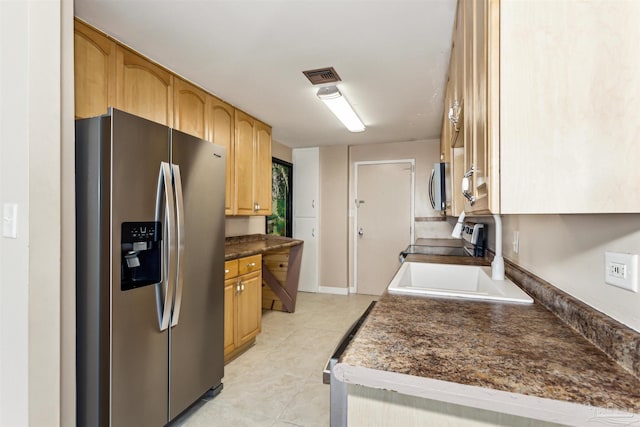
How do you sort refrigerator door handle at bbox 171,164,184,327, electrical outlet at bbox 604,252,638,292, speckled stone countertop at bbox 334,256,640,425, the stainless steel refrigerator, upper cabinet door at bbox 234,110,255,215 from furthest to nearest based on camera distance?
upper cabinet door at bbox 234,110,255,215
refrigerator door handle at bbox 171,164,184,327
the stainless steel refrigerator
electrical outlet at bbox 604,252,638,292
speckled stone countertop at bbox 334,256,640,425

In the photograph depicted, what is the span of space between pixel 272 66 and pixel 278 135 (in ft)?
6.80

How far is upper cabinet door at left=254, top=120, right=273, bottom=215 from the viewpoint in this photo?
3.54 meters

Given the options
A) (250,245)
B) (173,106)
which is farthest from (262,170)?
(173,106)

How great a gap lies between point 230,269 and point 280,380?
902 millimetres

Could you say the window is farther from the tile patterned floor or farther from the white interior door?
the tile patterned floor

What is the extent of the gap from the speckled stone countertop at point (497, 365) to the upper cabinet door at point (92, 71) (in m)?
1.89

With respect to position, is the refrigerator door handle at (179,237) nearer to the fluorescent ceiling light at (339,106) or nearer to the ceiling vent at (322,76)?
the ceiling vent at (322,76)

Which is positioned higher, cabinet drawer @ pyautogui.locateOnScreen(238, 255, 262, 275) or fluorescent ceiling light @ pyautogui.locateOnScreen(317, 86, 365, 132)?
fluorescent ceiling light @ pyautogui.locateOnScreen(317, 86, 365, 132)

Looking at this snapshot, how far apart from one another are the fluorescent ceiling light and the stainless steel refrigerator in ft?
3.78

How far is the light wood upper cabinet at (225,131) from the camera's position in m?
2.80

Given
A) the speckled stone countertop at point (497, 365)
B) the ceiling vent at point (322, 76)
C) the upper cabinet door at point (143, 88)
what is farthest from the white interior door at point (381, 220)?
the speckled stone countertop at point (497, 365)

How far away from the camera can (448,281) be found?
6.09ft

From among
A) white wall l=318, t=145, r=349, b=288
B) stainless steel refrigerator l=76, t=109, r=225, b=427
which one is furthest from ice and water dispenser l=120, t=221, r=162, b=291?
white wall l=318, t=145, r=349, b=288

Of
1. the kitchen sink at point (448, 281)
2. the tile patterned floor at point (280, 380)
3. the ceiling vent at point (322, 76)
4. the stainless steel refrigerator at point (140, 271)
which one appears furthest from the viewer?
the ceiling vent at point (322, 76)
